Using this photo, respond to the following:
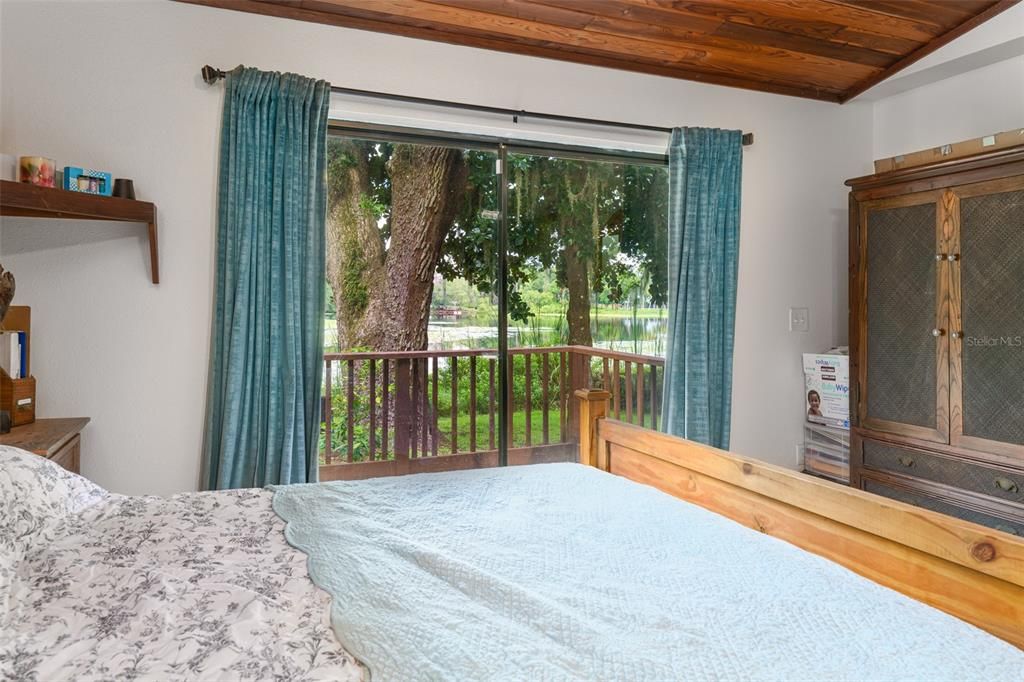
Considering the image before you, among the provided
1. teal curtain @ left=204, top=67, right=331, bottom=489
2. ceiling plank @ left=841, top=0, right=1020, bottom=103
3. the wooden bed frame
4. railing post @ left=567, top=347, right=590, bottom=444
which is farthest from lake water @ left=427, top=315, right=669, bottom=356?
ceiling plank @ left=841, top=0, right=1020, bottom=103

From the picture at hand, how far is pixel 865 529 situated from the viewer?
1.22 meters

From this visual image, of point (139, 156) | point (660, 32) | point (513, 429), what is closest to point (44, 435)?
point (139, 156)

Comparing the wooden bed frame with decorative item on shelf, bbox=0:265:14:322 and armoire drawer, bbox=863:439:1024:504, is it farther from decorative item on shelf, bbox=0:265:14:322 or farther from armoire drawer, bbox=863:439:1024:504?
decorative item on shelf, bbox=0:265:14:322

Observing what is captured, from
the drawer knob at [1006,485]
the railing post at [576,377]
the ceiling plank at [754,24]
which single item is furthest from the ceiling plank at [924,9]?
the drawer knob at [1006,485]

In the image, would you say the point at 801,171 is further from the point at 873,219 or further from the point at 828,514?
the point at 828,514

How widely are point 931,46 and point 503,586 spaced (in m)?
3.43

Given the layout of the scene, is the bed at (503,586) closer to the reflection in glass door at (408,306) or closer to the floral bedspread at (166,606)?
the floral bedspread at (166,606)

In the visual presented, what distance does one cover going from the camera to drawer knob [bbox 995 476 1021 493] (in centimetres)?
241

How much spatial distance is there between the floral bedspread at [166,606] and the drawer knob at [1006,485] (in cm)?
268

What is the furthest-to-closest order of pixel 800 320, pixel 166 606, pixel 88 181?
pixel 800 320, pixel 88 181, pixel 166 606

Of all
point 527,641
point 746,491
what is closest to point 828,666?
point 527,641

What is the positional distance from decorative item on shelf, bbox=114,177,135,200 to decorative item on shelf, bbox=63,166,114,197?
0.02 meters

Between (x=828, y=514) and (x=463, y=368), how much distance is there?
1.95m

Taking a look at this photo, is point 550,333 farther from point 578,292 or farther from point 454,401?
point 454,401
